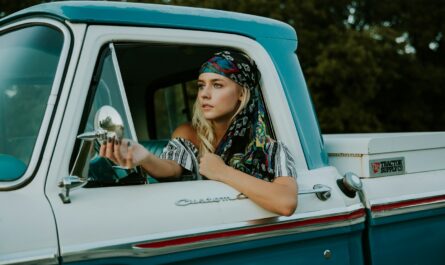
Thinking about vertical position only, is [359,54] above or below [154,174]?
above

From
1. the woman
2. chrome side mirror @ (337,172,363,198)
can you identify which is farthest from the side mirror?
chrome side mirror @ (337,172,363,198)

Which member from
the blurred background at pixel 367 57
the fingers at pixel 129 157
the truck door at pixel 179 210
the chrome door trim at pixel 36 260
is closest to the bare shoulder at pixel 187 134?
the truck door at pixel 179 210

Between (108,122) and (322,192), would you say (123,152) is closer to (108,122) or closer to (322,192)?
(108,122)

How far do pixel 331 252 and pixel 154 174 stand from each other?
810mm

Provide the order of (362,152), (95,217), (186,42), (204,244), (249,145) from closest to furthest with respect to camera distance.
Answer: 1. (95,217)
2. (204,244)
3. (186,42)
4. (249,145)
5. (362,152)

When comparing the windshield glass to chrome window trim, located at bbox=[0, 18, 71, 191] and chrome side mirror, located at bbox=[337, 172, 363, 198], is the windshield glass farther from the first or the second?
chrome side mirror, located at bbox=[337, 172, 363, 198]

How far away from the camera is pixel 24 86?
2.11 m

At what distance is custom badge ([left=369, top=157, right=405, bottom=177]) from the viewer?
2680 mm

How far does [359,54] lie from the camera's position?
17.9 metres

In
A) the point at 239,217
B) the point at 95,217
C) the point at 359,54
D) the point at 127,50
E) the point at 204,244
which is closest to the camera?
the point at 95,217

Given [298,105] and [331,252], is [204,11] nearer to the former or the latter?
[298,105]

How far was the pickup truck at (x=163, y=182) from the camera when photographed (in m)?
1.81

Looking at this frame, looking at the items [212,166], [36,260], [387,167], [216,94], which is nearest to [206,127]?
[216,94]

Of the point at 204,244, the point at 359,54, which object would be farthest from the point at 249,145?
the point at 359,54
